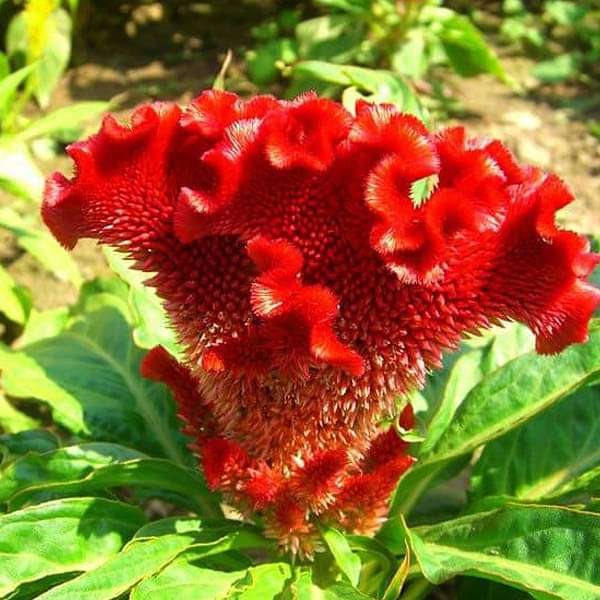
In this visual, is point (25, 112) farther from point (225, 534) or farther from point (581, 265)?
point (581, 265)

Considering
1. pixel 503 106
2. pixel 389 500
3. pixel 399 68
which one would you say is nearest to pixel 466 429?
pixel 389 500

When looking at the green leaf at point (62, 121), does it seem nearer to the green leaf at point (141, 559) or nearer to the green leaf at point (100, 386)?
the green leaf at point (100, 386)

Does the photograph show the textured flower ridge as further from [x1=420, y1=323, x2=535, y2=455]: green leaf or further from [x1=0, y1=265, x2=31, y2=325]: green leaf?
[x1=0, y1=265, x2=31, y2=325]: green leaf

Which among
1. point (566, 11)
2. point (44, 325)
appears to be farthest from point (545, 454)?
point (566, 11)

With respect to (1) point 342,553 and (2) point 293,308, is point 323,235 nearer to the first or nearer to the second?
(2) point 293,308

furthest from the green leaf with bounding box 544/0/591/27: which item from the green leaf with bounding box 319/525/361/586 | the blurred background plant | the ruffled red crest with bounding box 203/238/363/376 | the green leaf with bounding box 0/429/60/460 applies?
the ruffled red crest with bounding box 203/238/363/376
